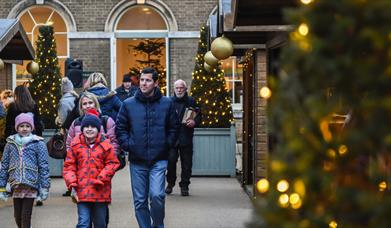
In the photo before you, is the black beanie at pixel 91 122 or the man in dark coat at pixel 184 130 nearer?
the black beanie at pixel 91 122

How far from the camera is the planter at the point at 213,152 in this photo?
54.8ft

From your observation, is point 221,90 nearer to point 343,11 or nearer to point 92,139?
point 92,139

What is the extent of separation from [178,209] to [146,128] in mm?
3575

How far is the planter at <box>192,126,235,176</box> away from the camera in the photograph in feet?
54.8

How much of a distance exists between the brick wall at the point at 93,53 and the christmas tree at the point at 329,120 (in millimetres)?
23766

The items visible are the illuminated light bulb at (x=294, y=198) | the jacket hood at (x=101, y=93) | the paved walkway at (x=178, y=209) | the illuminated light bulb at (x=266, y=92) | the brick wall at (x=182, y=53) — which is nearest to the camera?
the illuminated light bulb at (x=294, y=198)

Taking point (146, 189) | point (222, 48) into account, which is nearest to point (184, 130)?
point (222, 48)

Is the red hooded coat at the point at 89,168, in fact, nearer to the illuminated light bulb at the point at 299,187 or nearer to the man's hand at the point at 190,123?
the man's hand at the point at 190,123

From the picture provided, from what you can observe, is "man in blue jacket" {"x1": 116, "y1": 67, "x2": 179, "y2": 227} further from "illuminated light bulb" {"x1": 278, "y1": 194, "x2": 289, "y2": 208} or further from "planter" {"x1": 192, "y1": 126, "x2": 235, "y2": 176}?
"planter" {"x1": 192, "y1": 126, "x2": 235, "y2": 176}

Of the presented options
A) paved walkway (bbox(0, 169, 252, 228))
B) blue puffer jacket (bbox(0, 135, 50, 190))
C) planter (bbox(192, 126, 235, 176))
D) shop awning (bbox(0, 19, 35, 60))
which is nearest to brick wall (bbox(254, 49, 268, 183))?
paved walkway (bbox(0, 169, 252, 228))

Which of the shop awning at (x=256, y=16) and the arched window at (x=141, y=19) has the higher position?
the arched window at (x=141, y=19)

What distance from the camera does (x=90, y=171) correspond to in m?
7.24

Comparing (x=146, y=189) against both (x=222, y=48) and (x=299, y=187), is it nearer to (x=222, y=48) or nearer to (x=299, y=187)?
(x=222, y=48)

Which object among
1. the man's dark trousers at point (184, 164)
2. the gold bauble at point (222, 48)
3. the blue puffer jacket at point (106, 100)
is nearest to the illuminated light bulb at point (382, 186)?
the gold bauble at point (222, 48)
